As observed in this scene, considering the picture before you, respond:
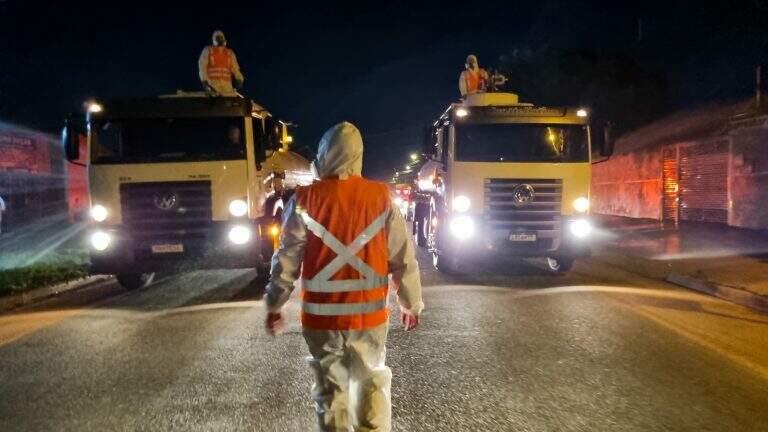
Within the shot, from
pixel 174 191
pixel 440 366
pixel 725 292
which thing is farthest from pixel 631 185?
pixel 440 366

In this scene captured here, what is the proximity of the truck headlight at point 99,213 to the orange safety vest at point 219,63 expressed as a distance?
2.65 m

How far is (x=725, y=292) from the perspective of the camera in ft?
31.4

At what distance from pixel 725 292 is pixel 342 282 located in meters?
7.98

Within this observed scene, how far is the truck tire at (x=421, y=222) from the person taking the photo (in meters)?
13.8

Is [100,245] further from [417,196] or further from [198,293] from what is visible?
[417,196]

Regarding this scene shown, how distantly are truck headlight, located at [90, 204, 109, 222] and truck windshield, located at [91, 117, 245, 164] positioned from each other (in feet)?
2.47

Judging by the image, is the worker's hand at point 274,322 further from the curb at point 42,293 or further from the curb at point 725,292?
the curb at point 42,293

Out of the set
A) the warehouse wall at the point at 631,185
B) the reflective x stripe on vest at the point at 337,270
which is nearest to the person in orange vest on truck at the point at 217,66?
the reflective x stripe on vest at the point at 337,270

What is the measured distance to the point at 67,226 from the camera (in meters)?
24.3

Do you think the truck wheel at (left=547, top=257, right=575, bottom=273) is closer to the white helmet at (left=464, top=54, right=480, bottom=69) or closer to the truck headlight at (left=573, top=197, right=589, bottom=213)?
the truck headlight at (left=573, top=197, right=589, bottom=213)

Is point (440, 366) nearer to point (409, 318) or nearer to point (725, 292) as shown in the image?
point (409, 318)

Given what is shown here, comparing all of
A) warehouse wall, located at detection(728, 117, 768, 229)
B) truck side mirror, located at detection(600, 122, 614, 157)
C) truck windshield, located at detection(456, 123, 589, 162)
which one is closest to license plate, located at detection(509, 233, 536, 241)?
truck windshield, located at detection(456, 123, 589, 162)

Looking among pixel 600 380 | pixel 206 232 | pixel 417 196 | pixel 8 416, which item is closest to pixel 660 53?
pixel 417 196

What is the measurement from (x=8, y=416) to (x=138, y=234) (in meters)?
5.39
